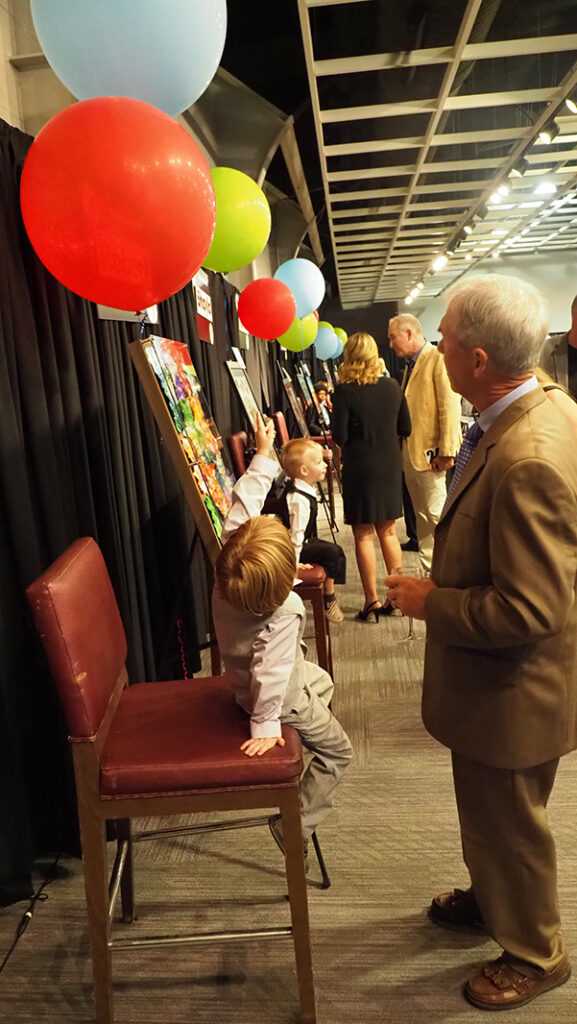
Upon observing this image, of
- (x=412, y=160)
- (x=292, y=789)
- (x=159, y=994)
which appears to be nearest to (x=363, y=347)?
(x=292, y=789)

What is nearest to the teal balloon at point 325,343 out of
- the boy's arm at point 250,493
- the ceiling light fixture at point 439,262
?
the ceiling light fixture at point 439,262

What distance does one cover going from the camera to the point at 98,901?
4.61 ft

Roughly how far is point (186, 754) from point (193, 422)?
1412 millimetres

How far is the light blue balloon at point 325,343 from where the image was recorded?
37.7ft

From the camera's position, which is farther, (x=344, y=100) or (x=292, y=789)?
(x=344, y=100)

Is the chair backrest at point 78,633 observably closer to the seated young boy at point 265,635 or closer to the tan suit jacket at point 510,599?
the seated young boy at point 265,635

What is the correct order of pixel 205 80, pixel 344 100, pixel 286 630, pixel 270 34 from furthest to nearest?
pixel 344 100 < pixel 270 34 < pixel 205 80 < pixel 286 630

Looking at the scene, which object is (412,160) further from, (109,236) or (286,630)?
(286,630)

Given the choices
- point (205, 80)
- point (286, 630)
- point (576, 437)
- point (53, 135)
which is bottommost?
point (286, 630)

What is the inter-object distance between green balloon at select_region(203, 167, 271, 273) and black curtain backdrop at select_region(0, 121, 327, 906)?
2.34 ft

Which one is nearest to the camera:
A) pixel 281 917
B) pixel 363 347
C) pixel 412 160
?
pixel 281 917

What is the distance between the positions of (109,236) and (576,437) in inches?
44.2

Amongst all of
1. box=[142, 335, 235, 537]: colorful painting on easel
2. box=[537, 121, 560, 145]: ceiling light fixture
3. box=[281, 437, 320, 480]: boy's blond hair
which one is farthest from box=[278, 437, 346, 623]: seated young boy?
box=[537, 121, 560, 145]: ceiling light fixture

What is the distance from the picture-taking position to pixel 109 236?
163 cm
